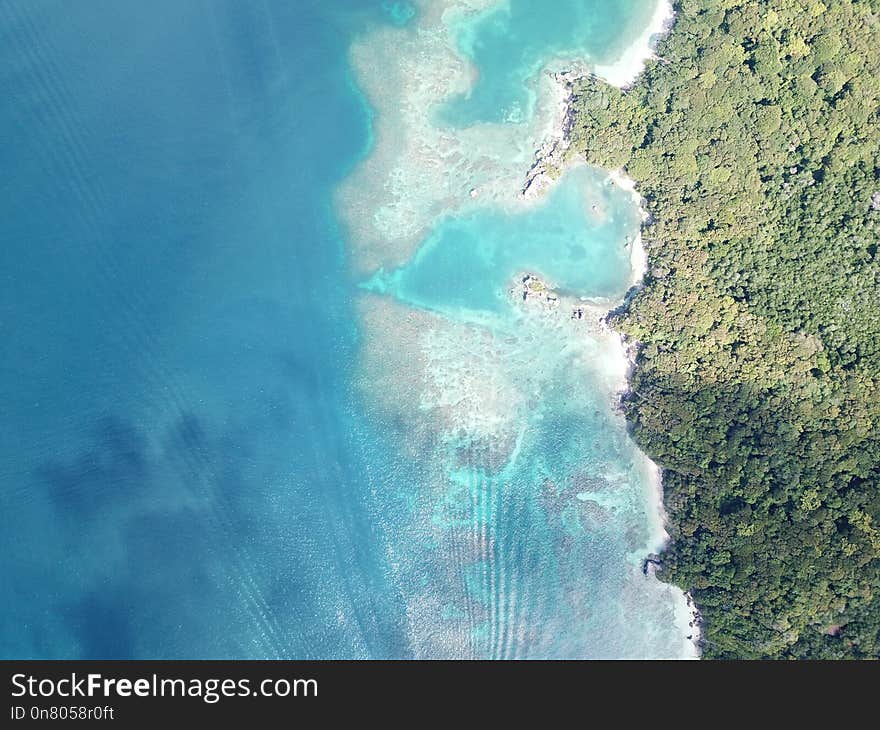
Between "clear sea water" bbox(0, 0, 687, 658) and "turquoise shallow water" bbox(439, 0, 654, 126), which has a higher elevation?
"turquoise shallow water" bbox(439, 0, 654, 126)

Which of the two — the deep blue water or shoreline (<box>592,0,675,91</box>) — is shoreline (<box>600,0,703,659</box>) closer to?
shoreline (<box>592,0,675,91</box>)

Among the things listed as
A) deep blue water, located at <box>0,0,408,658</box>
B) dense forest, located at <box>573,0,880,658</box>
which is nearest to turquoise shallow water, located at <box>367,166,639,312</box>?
dense forest, located at <box>573,0,880,658</box>

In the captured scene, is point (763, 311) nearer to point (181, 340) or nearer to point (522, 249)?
point (522, 249)

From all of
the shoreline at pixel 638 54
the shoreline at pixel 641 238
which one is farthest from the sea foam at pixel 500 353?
the shoreline at pixel 638 54

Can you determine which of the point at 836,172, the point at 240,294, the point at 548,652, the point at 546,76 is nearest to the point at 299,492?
the point at 240,294
